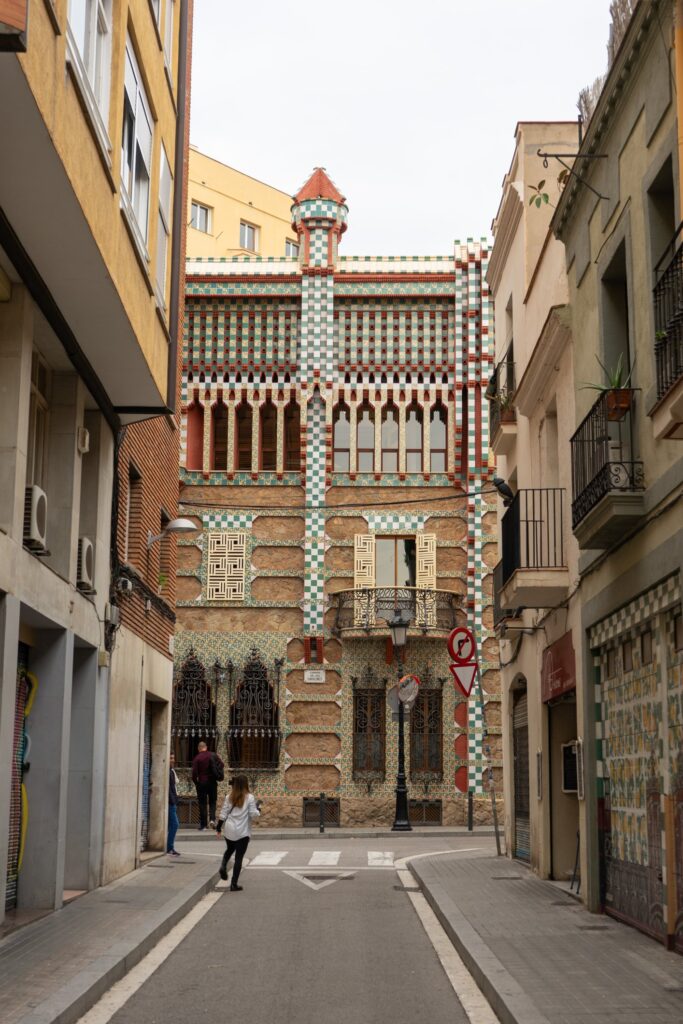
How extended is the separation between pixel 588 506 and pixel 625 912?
12.5ft

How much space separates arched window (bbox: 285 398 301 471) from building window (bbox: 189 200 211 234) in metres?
14.1

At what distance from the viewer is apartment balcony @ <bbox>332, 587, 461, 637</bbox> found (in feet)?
113

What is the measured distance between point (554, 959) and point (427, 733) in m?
24.5

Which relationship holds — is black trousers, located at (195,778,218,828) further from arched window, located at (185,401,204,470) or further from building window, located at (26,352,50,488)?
building window, located at (26,352,50,488)

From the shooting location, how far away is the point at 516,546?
56.5ft

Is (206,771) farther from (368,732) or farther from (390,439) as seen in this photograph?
(390,439)

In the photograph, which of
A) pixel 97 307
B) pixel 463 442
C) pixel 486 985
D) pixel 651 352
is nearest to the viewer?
pixel 486 985

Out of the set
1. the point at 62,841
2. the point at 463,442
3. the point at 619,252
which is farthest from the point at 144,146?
the point at 463,442

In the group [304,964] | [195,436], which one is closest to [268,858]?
[304,964]

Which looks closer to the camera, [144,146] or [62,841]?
[62,841]

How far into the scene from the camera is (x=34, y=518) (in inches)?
502

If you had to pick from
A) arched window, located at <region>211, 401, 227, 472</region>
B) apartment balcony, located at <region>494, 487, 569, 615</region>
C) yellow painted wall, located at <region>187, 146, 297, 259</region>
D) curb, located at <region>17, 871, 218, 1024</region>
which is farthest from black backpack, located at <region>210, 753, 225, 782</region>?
yellow painted wall, located at <region>187, 146, 297, 259</region>

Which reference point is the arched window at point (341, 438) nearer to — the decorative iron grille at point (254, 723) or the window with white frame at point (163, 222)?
the decorative iron grille at point (254, 723)

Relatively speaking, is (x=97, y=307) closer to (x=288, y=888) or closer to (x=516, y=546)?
(x=516, y=546)
